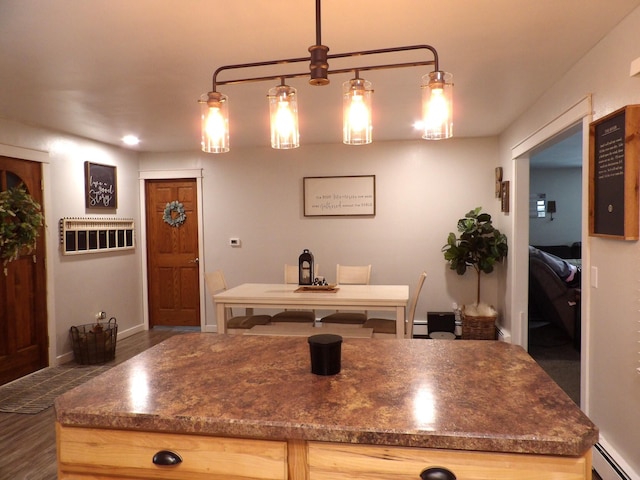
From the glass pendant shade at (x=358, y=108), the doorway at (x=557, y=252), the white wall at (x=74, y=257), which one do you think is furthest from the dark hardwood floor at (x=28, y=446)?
the glass pendant shade at (x=358, y=108)

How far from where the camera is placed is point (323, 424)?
3.64 ft

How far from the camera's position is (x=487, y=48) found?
8.14 ft

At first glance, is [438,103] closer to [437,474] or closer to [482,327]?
[437,474]

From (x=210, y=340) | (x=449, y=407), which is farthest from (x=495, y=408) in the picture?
(x=210, y=340)

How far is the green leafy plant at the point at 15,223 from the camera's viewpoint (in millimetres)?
3190

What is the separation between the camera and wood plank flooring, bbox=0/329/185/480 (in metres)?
2.53

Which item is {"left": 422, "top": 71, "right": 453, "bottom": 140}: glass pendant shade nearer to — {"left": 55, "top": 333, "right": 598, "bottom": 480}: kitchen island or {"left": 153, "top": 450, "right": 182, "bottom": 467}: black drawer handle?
{"left": 55, "top": 333, "right": 598, "bottom": 480}: kitchen island

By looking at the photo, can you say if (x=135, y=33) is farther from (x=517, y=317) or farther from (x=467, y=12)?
Answer: (x=517, y=317)

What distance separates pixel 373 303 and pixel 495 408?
→ 242 cm

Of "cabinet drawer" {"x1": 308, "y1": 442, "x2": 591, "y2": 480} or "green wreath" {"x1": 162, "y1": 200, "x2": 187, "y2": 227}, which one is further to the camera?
"green wreath" {"x1": 162, "y1": 200, "x2": 187, "y2": 227}

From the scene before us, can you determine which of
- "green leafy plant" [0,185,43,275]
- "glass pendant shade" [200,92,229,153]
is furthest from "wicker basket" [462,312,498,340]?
"green leafy plant" [0,185,43,275]

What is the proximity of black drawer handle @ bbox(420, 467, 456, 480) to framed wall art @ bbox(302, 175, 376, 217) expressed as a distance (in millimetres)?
4414

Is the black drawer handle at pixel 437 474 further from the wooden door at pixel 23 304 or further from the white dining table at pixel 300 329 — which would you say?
the wooden door at pixel 23 304

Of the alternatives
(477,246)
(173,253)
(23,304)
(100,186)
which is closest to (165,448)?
(23,304)
